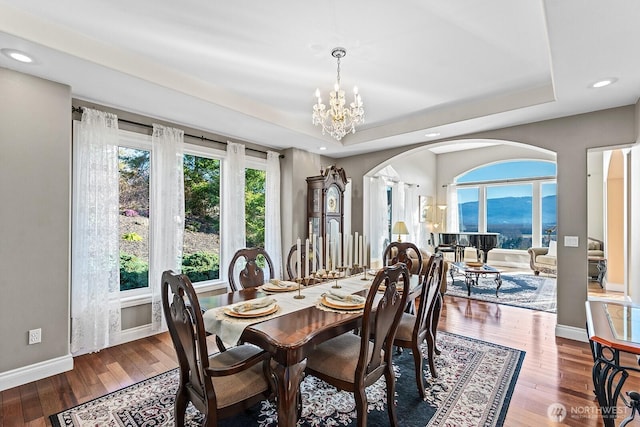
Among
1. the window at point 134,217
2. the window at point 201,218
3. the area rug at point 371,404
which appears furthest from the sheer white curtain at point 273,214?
the area rug at point 371,404

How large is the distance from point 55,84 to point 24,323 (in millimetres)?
2095

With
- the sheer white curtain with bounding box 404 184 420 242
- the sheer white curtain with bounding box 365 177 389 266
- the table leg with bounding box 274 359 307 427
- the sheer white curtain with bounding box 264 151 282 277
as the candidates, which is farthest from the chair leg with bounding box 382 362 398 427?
the sheer white curtain with bounding box 404 184 420 242

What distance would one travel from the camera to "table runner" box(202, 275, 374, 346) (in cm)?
176

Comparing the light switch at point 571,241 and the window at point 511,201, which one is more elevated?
the window at point 511,201

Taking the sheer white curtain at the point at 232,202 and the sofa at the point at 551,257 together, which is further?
the sofa at the point at 551,257

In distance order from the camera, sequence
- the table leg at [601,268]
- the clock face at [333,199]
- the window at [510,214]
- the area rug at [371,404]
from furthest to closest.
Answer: the window at [510,214]
the table leg at [601,268]
the clock face at [333,199]
the area rug at [371,404]

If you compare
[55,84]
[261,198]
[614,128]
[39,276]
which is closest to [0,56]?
[55,84]

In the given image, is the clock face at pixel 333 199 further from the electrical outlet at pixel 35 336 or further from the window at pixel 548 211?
the window at pixel 548 211

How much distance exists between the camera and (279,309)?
2086 millimetres

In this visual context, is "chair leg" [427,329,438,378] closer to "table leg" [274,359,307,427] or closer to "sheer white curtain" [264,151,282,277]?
"table leg" [274,359,307,427]

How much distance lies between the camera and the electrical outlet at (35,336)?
8.41 feet

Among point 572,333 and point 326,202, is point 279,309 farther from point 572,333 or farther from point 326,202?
point 572,333

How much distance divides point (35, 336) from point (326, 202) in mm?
3747

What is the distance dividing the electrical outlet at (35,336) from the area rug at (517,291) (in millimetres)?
5583
